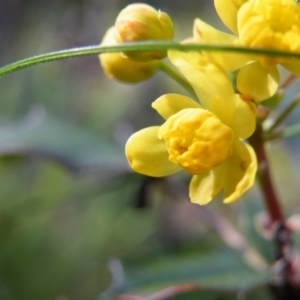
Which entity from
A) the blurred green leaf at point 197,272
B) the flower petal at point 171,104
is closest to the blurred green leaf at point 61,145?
the blurred green leaf at point 197,272

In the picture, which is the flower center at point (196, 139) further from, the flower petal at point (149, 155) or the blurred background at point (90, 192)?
the blurred background at point (90, 192)

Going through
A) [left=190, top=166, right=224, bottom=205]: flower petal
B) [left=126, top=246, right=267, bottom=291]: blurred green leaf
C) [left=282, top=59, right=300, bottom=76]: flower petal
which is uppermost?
[left=282, top=59, right=300, bottom=76]: flower petal

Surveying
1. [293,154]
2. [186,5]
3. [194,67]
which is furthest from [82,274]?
[186,5]

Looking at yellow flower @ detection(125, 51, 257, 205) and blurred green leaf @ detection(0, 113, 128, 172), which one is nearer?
yellow flower @ detection(125, 51, 257, 205)

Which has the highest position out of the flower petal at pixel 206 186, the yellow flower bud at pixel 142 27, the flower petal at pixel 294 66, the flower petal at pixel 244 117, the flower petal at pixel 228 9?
the yellow flower bud at pixel 142 27

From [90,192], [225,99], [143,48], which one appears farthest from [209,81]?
[90,192]

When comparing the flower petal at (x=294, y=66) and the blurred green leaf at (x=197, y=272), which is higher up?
the flower petal at (x=294, y=66)

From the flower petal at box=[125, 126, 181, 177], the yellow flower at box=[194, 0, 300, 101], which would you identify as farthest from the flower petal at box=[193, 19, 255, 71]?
the flower petal at box=[125, 126, 181, 177]

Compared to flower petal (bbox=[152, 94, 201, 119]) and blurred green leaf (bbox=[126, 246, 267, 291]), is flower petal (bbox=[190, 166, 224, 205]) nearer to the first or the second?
flower petal (bbox=[152, 94, 201, 119])

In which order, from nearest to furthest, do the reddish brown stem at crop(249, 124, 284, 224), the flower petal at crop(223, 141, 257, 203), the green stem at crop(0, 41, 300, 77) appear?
the green stem at crop(0, 41, 300, 77), the flower petal at crop(223, 141, 257, 203), the reddish brown stem at crop(249, 124, 284, 224)
